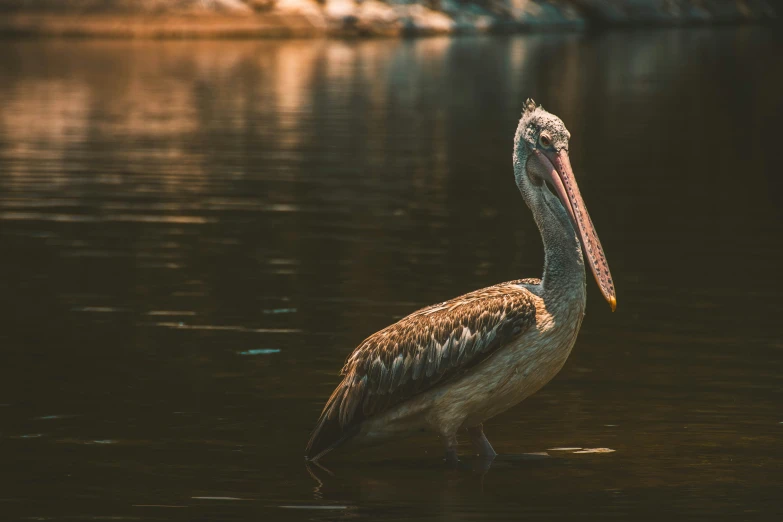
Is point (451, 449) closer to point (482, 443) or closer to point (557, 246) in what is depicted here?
point (482, 443)

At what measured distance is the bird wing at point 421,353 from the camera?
25.4ft

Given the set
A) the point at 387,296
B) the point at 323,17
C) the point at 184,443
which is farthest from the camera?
the point at 323,17

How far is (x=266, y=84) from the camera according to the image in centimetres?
4025

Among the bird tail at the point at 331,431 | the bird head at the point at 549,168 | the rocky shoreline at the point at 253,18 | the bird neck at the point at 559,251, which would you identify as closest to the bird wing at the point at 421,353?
the bird tail at the point at 331,431

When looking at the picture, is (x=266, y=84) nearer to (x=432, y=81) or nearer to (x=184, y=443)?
(x=432, y=81)

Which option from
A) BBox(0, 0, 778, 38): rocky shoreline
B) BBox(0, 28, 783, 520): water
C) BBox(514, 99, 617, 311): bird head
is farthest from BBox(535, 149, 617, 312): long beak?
BBox(0, 0, 778, 38): rocky shoreline

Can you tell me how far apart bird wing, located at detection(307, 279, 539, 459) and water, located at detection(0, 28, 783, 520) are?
12.4 inches

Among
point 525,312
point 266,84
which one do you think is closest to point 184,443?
point 525,312

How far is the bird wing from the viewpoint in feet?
25.4

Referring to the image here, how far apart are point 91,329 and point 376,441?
12.3 ft

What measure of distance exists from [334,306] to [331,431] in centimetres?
415

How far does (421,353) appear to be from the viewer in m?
7.86

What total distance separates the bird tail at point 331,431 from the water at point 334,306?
144mm

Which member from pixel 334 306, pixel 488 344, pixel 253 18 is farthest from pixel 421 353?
pixel 253 18
